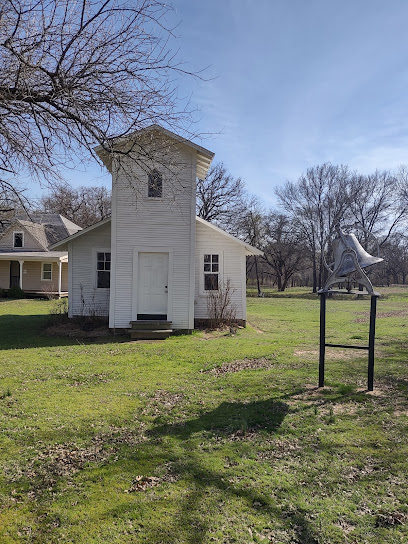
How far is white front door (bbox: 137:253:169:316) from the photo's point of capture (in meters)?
12.9

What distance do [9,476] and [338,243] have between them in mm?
5842

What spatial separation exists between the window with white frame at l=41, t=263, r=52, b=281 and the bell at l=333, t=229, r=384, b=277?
2509 centimetres

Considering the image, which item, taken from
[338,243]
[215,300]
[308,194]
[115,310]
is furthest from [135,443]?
[308,194]

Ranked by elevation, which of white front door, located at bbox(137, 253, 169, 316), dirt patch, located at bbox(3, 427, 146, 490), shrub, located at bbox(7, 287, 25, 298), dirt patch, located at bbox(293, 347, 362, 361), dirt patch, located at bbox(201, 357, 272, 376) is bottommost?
dirt patch, located at bbox(3, 427, 146, 490)

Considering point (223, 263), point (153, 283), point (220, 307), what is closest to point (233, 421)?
point (153, 283)

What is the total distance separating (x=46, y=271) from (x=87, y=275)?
50.1 ft

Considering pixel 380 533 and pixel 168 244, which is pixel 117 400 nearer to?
pixel 380 533

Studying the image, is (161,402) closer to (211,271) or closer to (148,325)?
(148,325)

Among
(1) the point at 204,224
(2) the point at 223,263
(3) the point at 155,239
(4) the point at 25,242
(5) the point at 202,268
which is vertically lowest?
(5) the point at 202,268

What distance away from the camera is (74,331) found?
1316cm

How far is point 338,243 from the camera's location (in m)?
6.94

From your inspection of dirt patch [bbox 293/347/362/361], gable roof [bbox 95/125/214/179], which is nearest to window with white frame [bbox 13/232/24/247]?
gable roof [bbox 95/125/214/179]

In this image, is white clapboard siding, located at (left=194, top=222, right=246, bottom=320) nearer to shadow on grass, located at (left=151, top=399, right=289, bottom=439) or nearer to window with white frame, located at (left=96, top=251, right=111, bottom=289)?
window with white frame, located at (left=96, top=251, right=111, bottom=289)

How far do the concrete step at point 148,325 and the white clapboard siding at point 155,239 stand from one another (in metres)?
0.35
